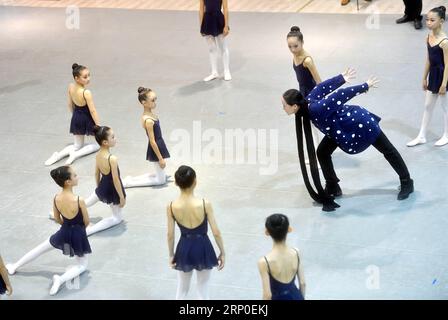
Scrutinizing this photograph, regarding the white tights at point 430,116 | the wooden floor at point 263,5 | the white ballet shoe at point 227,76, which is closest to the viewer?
the white tights at point 430,116

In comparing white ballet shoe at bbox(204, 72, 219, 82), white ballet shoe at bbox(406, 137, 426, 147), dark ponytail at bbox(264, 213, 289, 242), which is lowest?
white ballet shoe at bbox(406, 137, 426, 147)

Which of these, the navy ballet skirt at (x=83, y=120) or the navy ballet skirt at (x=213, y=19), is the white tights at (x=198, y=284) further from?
the navy ballet skirt at (x=213, y=19)

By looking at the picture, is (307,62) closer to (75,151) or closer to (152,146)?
(152,146)

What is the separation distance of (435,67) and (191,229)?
3.58m

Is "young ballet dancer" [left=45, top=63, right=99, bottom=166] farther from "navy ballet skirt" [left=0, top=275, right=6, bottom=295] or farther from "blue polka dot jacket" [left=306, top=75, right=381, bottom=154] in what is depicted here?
"navy ballet skirt" [left=0, top=275, right=6, bottom=295]

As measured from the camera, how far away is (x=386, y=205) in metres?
7.32

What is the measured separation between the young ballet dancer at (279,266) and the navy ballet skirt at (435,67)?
A: 140 inches

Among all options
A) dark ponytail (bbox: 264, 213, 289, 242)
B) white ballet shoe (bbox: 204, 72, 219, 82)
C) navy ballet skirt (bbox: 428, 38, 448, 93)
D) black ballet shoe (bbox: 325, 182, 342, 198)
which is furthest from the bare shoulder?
white ballet shoe (bbox: 204, 72, 219, 82)

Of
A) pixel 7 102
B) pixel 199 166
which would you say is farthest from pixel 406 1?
pixel 7 102

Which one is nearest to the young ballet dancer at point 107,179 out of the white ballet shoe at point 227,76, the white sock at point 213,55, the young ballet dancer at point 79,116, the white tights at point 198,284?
the young ballet dancer at point 79,116

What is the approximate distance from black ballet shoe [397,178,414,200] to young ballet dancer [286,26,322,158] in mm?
1259

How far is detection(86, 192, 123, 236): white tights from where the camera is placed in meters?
7.15

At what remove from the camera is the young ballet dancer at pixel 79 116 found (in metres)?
8.16

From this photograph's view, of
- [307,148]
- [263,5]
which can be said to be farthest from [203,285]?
[263,5]
